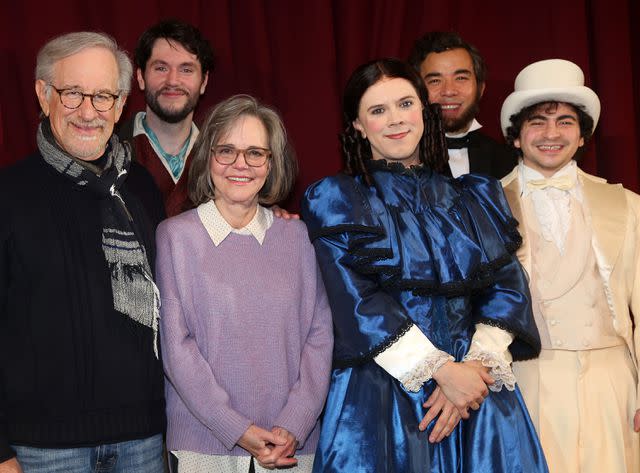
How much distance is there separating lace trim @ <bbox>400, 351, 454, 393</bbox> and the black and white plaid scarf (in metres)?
0.75

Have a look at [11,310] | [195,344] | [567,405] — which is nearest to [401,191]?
[195,344]

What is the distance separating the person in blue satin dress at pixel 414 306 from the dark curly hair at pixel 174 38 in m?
1.01

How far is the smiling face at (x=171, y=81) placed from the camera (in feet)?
11.3

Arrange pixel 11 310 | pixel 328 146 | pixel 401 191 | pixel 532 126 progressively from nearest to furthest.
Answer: pixel 11 310, pixel 401 191, pixel 532 126, pixel 328 146

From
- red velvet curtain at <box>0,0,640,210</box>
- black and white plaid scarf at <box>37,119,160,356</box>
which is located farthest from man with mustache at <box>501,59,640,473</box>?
black and white plaid scarf at <box>37,119,160,356</box>

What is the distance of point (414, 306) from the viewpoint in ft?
8.32

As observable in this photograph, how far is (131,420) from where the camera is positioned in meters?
2.34

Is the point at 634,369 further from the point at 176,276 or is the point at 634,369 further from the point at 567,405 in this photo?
the point at 176,276

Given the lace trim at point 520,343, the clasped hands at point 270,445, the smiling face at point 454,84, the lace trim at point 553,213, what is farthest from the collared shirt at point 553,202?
the clasped hands at point 270,445

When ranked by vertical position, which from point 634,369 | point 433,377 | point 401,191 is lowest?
point 634,369

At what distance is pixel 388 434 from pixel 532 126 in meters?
1.30

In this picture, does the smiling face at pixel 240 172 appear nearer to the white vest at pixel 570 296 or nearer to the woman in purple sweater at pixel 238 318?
the woman in purple sweater at pixel 238 318

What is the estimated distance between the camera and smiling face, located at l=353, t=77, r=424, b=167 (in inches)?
105

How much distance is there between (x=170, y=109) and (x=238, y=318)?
129 cm
